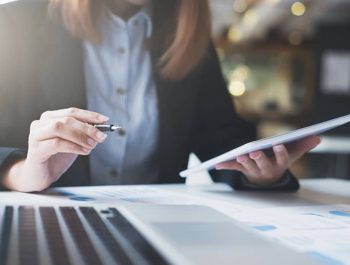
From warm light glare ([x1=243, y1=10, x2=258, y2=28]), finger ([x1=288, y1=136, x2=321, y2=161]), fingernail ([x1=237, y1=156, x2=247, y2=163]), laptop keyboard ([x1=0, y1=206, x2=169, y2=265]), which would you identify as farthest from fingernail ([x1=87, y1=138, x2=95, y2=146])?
warm light glare ([x1=243, y1=10, x2=258, y2=28])

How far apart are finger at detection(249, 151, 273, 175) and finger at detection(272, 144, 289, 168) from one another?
0.01 meters

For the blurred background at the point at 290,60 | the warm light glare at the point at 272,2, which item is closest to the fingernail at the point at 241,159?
the blurred background at the point at 290,60

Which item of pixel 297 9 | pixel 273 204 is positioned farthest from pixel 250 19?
pixel 273 204

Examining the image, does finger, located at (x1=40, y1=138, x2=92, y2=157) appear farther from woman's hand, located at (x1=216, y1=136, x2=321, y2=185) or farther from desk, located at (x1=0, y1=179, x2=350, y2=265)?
woman's hand, located at (x1=216, y1=136, x2=321, y2=185)

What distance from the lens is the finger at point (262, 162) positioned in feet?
2.26

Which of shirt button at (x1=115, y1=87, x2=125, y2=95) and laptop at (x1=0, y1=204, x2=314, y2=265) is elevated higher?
shirt button at (x1=115, y1=87, x2=125, y2=95)

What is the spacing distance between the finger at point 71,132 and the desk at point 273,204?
8 cm

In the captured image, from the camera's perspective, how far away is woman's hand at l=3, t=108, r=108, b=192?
0.58m

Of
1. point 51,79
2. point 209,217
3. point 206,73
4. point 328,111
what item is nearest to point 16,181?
point 51,79

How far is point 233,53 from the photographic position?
5.38 metres

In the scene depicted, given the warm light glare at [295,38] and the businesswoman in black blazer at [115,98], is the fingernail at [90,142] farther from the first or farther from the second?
the warm light glare at [295,38]

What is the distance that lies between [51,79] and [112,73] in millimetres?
93

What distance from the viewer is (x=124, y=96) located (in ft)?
2.43

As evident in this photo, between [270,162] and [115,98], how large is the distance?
10.1 inches
